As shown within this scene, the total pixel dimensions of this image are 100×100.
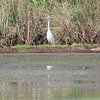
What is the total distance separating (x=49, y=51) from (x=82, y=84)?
20.6ft

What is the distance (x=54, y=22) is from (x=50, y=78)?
27.2 feet

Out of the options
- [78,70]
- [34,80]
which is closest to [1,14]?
[78,70]

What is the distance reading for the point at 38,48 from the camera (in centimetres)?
1294

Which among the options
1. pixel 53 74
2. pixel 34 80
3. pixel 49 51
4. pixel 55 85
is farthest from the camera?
pixel 49 51

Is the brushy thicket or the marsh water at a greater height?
the brushy thicket

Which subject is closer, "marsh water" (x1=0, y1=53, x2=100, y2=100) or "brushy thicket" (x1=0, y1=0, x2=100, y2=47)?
"marsh water" (x1=0, y1=53, x2=100, y2=100)

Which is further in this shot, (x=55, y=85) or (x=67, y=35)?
(x=67, y=35)

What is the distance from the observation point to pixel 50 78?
7.52 metres

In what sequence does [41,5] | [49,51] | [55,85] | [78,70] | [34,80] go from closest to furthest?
[55,85] → [34,80] → [78,70] → [49,51] → [41,5]

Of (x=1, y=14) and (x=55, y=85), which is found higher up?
(x=1, y=14)

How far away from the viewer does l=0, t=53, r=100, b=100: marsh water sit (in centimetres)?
566

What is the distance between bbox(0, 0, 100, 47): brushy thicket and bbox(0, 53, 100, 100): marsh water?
268 centimetres

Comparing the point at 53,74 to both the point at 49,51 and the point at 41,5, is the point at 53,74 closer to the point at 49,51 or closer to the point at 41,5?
the point at 49,51

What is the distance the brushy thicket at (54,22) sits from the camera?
588 inches
